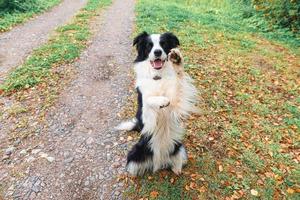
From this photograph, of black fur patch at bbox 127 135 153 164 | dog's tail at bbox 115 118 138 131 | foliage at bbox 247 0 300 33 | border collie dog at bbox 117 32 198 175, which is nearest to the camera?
border collie dog at bbox 117 32 198 175

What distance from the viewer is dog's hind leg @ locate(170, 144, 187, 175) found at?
3.86 m

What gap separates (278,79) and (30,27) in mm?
8883

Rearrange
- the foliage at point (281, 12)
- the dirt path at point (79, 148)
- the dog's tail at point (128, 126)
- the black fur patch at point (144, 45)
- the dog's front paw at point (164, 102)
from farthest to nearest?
the foliage at point (281, 12)
the dog's tail at point (128, 126)
the dirt path at point (79, 148)
the black fur patch at point (144, 45)
the dog's front paw at point (164, 102)

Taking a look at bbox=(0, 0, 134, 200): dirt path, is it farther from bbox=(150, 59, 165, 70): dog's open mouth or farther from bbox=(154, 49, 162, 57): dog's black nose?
bbox=(154, 49, 162, 57): dog's black nose

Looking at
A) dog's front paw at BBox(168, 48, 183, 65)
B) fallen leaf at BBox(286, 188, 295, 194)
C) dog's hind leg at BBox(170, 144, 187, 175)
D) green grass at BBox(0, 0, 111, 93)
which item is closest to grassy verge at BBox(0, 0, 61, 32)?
green grass at BBox(0, 0, 111, 93)

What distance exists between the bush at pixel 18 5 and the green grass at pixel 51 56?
8.44ft

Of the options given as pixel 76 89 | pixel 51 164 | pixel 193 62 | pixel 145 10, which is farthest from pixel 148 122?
pixel 145 10

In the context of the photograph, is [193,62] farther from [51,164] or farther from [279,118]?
[51,164]

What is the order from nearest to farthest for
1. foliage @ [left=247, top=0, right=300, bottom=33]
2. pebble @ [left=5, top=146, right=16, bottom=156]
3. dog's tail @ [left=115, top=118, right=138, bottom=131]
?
pebble @ [left=5, top=146, right=16, bottom=156], dog's tail @ [left=115, top=118, right=138, bottom=131], foliage @ [left=247, top=0, right=300, bottom=33]

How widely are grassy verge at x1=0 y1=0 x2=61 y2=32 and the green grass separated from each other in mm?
1978

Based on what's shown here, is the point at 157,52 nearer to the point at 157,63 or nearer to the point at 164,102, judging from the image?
the point at 157,63

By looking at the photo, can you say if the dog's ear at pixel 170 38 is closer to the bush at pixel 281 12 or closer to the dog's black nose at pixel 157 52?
the dog's black nose at pixel 157 52

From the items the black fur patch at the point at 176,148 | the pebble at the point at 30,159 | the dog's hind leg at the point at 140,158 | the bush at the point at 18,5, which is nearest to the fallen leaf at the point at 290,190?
the black fur patch at the point at 176,148

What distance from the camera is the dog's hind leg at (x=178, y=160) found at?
3863 mm
